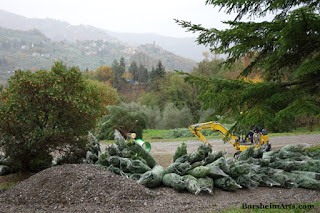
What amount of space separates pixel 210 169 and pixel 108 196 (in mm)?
1862

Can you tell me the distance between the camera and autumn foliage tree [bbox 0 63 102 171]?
16.6 ft

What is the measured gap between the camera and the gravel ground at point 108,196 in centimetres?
349

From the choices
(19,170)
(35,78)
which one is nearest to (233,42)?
(35,78)

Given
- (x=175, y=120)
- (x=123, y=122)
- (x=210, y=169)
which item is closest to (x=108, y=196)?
(x=210, y=169)

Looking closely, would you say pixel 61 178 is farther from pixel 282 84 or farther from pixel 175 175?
pixel 282 84

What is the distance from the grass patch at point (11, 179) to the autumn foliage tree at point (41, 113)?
206 millimetres

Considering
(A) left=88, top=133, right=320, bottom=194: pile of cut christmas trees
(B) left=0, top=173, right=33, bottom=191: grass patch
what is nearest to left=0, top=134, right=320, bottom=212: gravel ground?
(A) left=88, top=133, right=320, bottom=194: pile of cut christmas trees

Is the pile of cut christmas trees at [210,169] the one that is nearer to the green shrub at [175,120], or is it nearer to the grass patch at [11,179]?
the grass patch at [11,179]

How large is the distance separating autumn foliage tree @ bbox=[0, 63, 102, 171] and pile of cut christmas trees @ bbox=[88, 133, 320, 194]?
100cm

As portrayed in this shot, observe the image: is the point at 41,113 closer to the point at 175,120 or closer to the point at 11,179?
the point at 11,179

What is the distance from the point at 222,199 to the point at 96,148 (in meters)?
3.39

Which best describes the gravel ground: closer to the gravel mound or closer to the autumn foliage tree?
the gravel mound

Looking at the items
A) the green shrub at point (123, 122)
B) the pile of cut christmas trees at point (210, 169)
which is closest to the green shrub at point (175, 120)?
the green shrub at point (123, 122)

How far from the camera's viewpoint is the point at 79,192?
3789 mm
